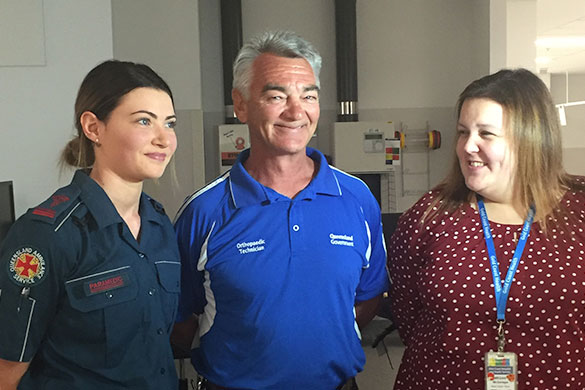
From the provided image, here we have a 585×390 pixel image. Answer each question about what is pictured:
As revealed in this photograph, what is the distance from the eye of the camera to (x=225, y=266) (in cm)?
156

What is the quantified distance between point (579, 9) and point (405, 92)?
239cm

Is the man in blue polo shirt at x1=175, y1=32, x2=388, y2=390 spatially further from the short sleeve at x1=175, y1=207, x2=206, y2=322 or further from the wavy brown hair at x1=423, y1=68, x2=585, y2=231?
the wavy brown hair at x1=423, y1=68, x2=585, y2=231

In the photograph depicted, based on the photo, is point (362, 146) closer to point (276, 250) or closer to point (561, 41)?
point (276, 250)

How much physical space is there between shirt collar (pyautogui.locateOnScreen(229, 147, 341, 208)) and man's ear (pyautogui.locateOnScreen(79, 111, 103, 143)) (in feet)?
1.36

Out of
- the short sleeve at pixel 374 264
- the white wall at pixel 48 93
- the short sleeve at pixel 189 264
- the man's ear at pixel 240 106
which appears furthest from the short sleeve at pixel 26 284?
the white wall at pixel 48 93

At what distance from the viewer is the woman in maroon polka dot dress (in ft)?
4.77

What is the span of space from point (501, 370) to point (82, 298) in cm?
99

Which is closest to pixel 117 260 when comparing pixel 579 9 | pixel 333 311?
pixel 333 311

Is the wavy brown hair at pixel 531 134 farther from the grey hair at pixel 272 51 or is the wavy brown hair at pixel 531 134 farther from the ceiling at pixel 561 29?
the ceiling at pixel 561 29

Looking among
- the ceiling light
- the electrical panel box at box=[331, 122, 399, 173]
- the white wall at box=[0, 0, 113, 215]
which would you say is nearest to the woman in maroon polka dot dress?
the white wall at box=[0, 0, 113, 215]

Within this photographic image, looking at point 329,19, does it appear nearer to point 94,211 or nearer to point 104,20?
point 104,20

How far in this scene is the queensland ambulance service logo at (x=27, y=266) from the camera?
4.04 feet

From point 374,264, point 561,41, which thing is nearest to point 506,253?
point 374,264

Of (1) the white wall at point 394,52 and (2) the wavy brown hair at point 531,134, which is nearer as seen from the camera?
(2) the wavy brown hair at point 531,134
